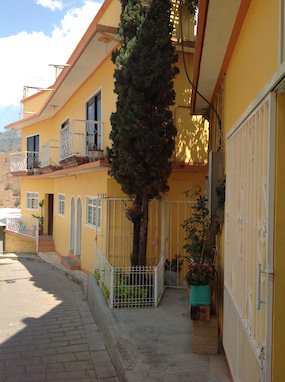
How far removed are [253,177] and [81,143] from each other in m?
10.7

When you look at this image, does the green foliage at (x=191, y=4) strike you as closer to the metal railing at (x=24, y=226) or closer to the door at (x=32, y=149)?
the metal railing at (x=24, y=226)

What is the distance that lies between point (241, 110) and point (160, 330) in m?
3.75

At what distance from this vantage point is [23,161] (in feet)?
69.8

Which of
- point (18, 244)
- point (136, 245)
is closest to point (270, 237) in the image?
point (136, 245)

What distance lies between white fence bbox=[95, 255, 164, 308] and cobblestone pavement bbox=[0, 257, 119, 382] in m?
0.76

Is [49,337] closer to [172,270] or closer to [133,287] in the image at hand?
[133,287]

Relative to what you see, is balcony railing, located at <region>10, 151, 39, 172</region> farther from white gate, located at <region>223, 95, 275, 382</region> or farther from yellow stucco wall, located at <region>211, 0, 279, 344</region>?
white gate, located at <region>223, 95, 275, 382</region>

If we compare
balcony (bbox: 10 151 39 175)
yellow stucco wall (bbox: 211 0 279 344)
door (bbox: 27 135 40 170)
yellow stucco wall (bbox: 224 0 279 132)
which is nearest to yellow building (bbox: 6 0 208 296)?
balcony (bbox: 10 151 39 175)

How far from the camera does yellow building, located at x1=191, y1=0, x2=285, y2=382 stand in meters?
2.51

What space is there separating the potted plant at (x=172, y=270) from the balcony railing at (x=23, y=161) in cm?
1350

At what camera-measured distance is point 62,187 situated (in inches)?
679

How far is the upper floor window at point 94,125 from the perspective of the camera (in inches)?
458

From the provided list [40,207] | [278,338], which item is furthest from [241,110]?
[40,207]

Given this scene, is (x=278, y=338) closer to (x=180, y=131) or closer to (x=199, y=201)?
(x=199, y=201)
